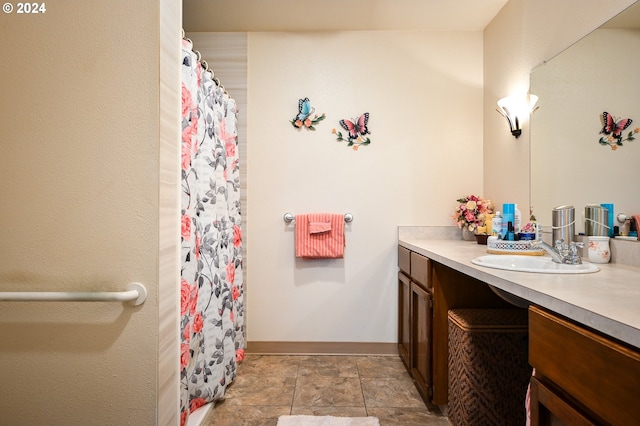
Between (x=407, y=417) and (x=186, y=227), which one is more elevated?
(x=186, y=227)

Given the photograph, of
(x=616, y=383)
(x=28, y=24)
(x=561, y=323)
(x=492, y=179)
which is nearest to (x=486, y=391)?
(x=561, y=323)

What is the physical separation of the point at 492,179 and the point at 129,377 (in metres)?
2.36

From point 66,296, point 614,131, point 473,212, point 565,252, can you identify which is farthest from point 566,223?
point 66,296

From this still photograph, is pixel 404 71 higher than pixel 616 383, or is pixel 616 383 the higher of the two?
pixel 404 71

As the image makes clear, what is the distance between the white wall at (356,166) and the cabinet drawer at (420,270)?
18.9 inches

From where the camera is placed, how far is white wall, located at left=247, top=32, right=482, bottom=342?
2547mm

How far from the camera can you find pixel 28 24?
0.89 meters

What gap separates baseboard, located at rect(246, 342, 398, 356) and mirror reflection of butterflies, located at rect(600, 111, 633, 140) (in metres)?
1.82

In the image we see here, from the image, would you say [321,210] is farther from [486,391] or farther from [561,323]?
[561,323]

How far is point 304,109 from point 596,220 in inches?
72.9

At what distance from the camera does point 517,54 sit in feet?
6.82

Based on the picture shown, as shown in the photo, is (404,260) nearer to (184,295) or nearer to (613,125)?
(613,125)

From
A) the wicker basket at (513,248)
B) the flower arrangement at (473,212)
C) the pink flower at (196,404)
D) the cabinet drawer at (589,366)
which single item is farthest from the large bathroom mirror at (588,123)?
the pink flower at (196,404)

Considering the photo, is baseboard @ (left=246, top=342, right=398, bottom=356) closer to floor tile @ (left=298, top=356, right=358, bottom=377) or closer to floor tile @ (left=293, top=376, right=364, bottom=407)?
floor tile @ (left=298, top=356, right=358, bottom=377)
